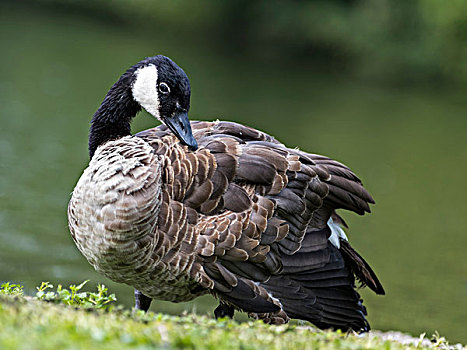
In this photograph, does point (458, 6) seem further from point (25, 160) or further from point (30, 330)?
point (30, 330)

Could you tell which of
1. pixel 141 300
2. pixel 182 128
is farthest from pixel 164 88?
pixel 141 300

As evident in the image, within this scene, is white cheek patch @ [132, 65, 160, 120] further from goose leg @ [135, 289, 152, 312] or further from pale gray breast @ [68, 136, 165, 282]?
goose leg @ [135, 289, 152, 312]

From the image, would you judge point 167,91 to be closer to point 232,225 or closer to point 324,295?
point 232,225

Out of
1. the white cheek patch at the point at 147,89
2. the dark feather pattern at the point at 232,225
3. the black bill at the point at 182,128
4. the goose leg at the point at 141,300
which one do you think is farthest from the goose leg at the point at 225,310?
the white cheek patch at the point at 147,89

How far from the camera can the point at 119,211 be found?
5.65 metres

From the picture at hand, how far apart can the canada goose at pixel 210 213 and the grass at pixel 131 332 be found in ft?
4.07

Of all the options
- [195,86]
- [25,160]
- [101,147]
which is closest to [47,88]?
[195,86]

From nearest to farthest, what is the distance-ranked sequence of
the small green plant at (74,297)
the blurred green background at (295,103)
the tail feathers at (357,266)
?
the small green plant at (74,297), the tail feathers at (357,266), the blurred green background at (295,103)

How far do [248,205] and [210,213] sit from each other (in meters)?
0.38

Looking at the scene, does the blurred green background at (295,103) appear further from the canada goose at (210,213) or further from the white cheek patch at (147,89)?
the white cheek patch at (147,89)

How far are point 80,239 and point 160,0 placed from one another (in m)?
45.4

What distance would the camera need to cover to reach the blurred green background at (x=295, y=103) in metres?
13.0

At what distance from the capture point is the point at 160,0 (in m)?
49.1

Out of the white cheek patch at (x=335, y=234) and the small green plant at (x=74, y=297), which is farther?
the white cheek patch at (x=335, y=234)
